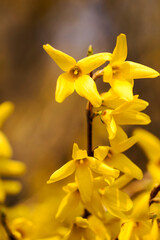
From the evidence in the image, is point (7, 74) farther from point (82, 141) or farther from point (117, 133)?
point (117, 133)

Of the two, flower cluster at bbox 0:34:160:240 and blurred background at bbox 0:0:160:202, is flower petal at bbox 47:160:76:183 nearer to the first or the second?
flower cluster at bbox 0:34:160:240

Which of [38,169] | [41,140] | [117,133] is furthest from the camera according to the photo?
[41,140]

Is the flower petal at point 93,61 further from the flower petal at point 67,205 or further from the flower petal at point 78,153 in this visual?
the flower petal at point 67,205

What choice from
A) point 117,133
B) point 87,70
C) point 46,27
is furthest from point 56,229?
point 46,27

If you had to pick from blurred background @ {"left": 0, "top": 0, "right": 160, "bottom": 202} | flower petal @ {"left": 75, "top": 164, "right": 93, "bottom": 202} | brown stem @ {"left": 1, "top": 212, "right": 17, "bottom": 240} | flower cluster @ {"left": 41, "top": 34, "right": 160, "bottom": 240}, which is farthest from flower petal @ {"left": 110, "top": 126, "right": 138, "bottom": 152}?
blurred background @ {"left": 0, "top": 0, "right": 160, "bottom": 202}

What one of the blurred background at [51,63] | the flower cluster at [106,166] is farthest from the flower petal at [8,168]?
the blurred background at [51,63]

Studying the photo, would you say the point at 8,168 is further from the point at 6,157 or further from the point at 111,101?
the point at 111,101

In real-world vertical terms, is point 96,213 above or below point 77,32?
below

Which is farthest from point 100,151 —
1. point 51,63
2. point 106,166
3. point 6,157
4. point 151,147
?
point 51,63
